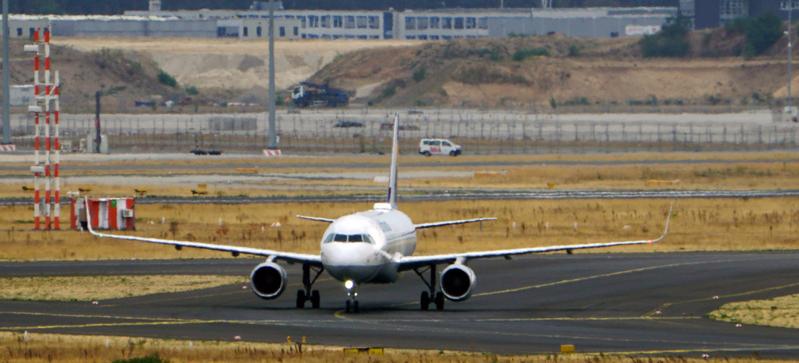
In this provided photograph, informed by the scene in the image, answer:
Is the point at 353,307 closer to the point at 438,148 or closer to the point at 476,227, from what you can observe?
the point at 476,227

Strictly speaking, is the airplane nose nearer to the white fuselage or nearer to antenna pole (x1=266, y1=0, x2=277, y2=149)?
the white fuselage

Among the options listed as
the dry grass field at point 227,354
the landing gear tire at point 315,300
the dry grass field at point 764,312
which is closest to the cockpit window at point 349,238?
the landing gear tire at point 315,300

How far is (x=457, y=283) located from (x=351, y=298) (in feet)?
11.0

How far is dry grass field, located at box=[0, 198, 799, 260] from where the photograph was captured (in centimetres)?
7362

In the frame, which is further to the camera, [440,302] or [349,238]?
[440,302]

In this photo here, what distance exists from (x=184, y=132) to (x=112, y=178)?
7677 centimetres

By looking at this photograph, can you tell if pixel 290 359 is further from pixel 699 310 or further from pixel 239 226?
pixel 239 226

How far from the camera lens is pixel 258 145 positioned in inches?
6860

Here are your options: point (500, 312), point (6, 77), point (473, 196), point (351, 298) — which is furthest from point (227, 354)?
point (6, 77)

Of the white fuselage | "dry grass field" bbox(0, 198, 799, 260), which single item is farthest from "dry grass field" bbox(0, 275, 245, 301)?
the white fuselage

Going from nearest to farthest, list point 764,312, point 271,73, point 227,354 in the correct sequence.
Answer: point 227,354 → point 764,312 → point 271,73

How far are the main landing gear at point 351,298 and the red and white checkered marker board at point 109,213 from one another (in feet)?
108

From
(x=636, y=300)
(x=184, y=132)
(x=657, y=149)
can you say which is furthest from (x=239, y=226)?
(x=184, y=132)

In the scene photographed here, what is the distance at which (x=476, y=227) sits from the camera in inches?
3258
